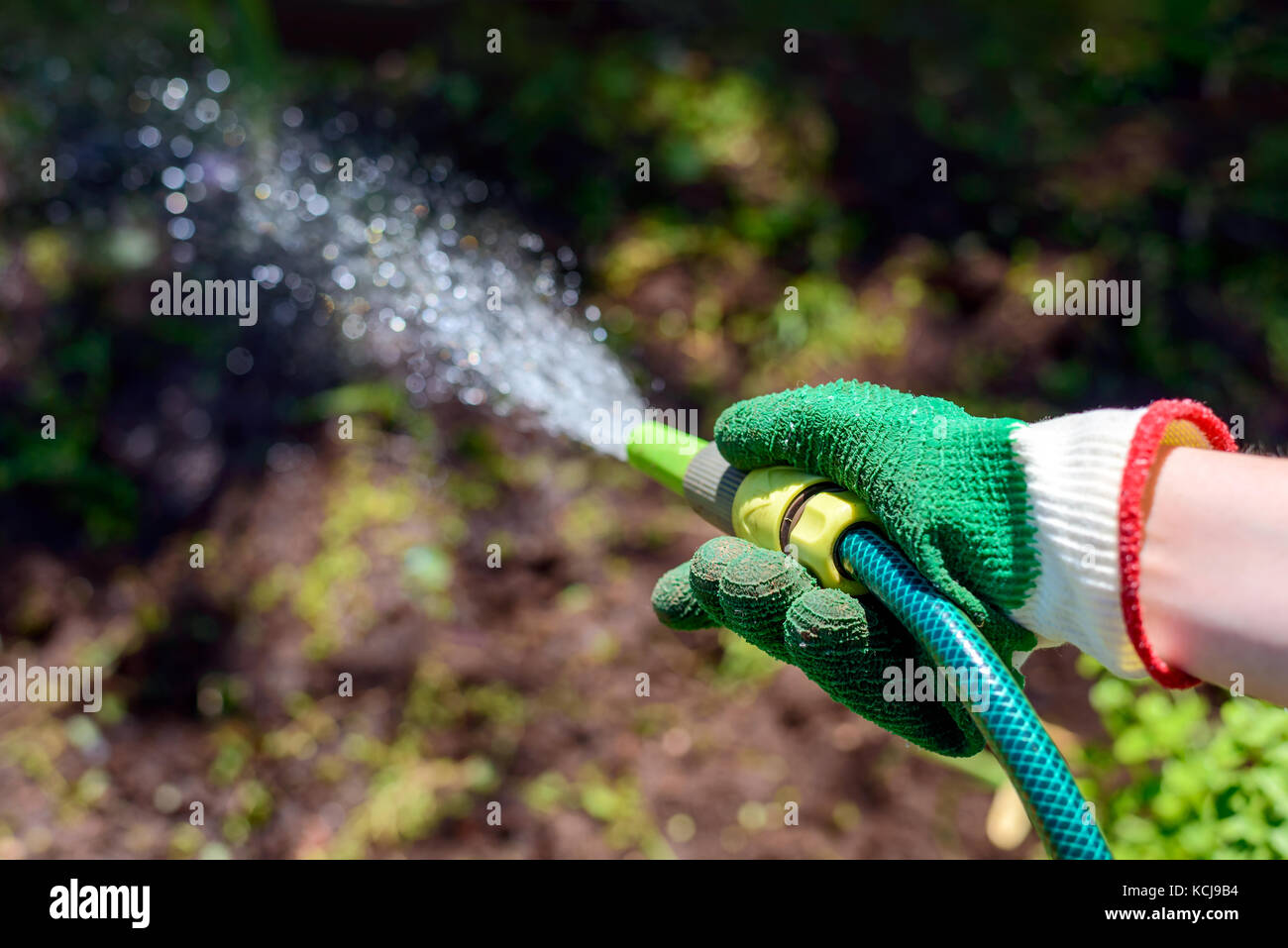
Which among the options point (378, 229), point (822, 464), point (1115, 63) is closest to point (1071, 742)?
point (822, 464)

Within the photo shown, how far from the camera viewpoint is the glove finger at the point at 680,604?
1.53 m

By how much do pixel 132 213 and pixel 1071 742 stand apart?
387 centimetres

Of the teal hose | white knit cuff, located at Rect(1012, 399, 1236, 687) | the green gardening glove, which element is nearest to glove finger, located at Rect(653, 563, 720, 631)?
the green gardening glove

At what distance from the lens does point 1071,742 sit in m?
2.39

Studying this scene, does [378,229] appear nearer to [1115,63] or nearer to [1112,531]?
[1112,531]

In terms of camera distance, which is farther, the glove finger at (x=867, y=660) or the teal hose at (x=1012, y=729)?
the glove finger at (x=867, y=660)

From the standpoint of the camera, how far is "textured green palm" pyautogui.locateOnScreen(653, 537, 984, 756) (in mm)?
1247

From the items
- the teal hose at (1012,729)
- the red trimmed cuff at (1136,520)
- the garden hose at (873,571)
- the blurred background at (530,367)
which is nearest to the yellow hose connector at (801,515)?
the garden hose at (873,571)

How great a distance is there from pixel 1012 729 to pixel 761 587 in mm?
382

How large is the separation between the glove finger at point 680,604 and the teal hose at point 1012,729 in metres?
0.43

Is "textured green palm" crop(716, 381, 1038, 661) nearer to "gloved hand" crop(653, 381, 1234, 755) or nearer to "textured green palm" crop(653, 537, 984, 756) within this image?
"gloved hand" crop(653, 381, 1234, 755)

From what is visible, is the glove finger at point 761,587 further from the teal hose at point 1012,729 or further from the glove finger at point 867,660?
the teal hose at point 1012,729

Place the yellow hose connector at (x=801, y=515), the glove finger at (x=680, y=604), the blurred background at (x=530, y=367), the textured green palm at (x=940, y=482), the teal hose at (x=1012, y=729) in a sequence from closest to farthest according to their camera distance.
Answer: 1. the teal hose at (x=1012, y=729)
2. the textured green palm at (x=940, y=482)
3. the yellow hose connector at (x=801, y=515)
4. the glove finger at (x=680, y=604)
5. the blurred background at (x=530, y=367)

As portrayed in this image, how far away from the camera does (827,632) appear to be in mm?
1237
